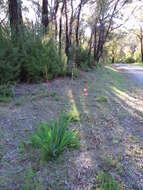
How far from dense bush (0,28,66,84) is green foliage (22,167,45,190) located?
12.1ft

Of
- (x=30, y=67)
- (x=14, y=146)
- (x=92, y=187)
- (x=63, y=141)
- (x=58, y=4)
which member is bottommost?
(x=92, y=187)

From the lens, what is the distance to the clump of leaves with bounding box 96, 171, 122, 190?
1.76 metres

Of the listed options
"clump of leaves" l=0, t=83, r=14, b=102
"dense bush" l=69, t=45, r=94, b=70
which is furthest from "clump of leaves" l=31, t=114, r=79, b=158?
"dense bush" l=69, t=45, r=94, b=70

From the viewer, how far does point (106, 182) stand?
1813 mm

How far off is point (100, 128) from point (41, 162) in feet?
4.25

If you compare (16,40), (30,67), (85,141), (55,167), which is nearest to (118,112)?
(85,141)

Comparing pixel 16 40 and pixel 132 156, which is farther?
pixel 16 40

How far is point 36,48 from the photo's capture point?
586cm

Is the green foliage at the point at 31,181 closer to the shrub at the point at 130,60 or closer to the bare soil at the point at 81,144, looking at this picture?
the bare soil at the point at 81,144

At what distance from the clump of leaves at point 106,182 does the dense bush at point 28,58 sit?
4.14 metres

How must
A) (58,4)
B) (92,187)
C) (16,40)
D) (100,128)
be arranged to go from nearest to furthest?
(92,187)
(100,128)
(16,40)
(58,4)

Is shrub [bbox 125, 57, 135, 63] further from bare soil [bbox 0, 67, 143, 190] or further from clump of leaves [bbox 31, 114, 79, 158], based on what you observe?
clump of leaves [bbox 31, 114, 79, 158]

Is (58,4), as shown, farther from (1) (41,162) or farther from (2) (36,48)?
(1) (41,162)

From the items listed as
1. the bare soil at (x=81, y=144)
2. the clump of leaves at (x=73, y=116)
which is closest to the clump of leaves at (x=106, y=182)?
the bare soil at (x=81, y=144)
